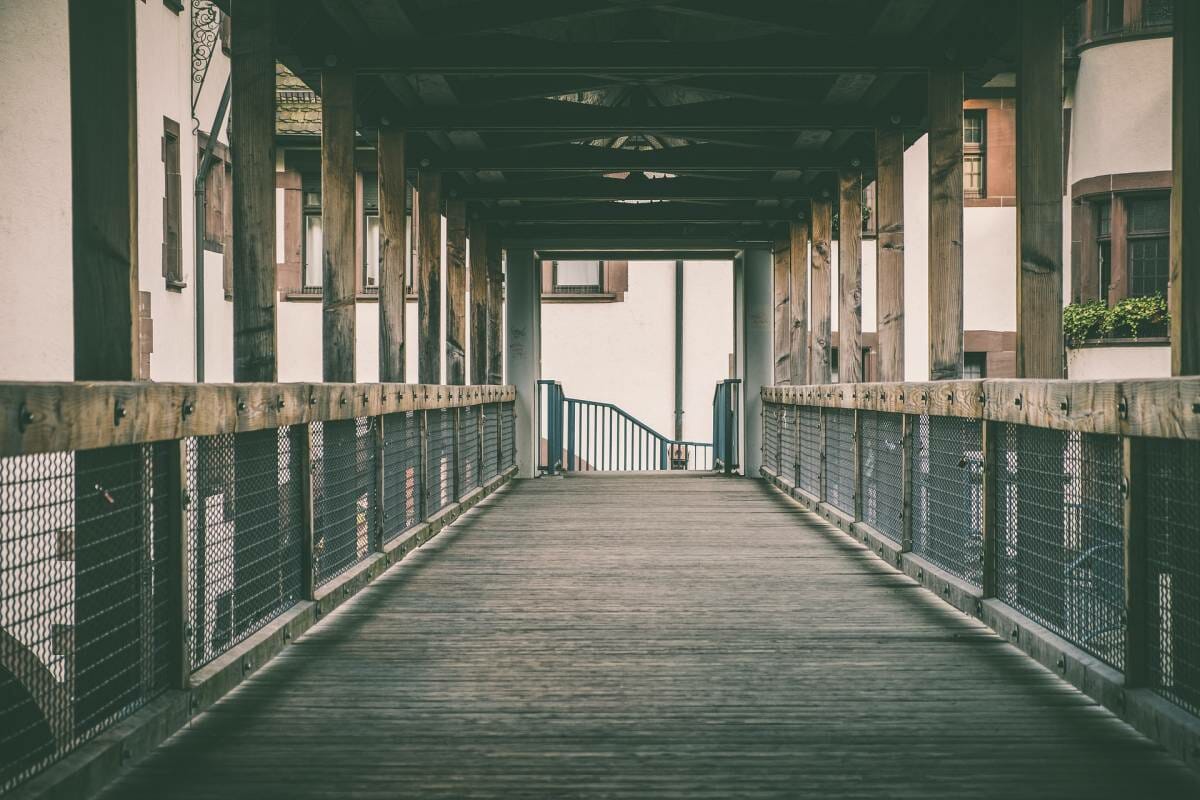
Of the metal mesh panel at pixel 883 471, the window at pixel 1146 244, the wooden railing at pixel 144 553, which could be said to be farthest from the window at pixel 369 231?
the wooden railing at pixel 144 553

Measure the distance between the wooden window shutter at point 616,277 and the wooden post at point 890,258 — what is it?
15.6m

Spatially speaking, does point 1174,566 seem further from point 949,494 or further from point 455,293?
point 455,293

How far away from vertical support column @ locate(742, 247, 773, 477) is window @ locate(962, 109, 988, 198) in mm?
5116

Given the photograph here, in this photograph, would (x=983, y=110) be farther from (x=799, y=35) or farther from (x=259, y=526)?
(x=259, y=526)

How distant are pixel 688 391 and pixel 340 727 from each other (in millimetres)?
22321

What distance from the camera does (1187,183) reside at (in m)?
3.35

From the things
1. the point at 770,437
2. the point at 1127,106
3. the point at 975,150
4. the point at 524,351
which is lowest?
the point at 770,437

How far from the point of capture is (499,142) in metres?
10.8

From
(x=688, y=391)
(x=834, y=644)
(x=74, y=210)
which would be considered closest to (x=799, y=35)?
(x=834, y=644)

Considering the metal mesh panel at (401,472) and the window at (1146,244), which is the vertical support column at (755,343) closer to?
the window at (1146,244)

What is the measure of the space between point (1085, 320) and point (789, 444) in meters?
7.60

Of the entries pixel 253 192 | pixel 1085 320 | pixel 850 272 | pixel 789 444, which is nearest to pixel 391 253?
pixel 253 192

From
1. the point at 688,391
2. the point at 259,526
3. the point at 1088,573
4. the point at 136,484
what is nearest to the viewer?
the point at 136,484

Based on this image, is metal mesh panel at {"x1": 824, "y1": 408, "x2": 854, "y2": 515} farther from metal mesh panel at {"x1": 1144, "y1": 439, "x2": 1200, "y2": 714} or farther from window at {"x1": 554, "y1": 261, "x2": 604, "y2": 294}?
window at {"x1": 554, "y1": 261, "x2": 604, "y2": 294}
